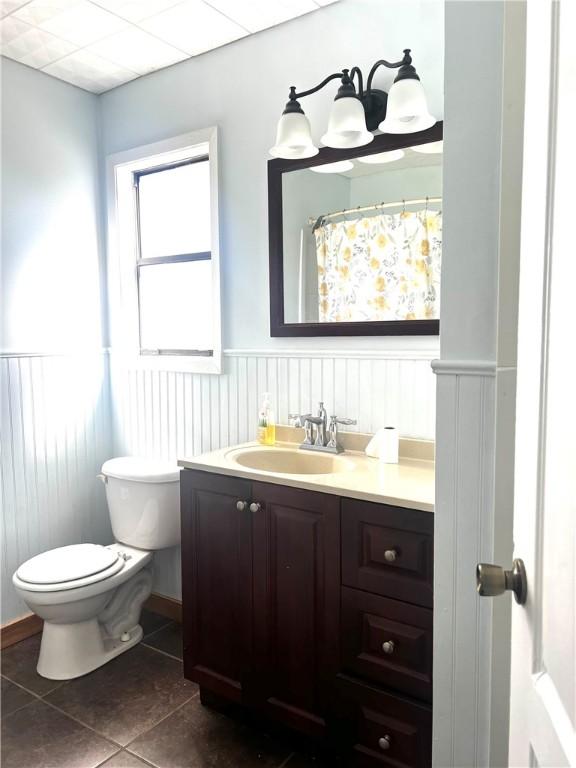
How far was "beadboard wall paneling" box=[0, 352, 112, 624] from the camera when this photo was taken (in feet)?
7.68

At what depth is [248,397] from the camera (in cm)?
227

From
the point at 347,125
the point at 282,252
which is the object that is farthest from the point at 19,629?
the point at 347,125

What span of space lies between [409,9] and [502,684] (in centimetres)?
190

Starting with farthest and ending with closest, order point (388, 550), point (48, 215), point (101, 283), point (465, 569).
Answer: point (101, 283) → point (48, 215) → point (388, 550) → point (465, 569)

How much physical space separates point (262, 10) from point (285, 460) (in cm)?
160

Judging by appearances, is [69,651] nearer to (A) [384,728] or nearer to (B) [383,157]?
(A) [384,728]

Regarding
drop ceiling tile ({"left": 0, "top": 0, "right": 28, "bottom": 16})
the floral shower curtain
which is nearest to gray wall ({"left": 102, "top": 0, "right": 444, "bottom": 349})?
the floral shower curtain

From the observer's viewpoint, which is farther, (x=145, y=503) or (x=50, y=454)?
(x=50, y=454)

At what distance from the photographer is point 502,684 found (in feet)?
3.43

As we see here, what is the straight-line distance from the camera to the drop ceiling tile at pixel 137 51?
2.13m

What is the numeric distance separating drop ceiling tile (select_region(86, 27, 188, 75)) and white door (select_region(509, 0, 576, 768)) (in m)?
1.88

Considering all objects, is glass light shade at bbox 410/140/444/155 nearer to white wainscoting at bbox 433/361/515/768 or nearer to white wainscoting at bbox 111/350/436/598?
white wainscoting at bbox 111/350/436/598

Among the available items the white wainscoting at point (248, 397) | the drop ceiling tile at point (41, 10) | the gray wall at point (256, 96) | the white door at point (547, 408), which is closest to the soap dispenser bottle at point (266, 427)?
the white wainscoting at point (248, 397)

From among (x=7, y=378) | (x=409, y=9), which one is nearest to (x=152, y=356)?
(x=7, y=378)
